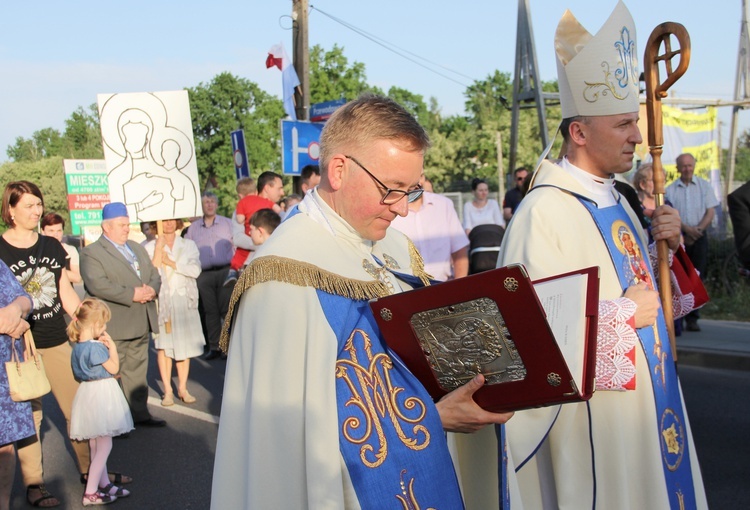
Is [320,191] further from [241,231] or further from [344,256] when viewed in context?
[241,231]

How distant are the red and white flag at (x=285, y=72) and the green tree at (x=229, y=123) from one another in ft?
109

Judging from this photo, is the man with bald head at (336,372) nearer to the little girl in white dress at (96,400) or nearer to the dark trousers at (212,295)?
the little girl in white dress at (96,400)

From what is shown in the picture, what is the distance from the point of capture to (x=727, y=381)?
8172 millimetres

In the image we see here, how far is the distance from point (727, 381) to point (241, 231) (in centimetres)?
536

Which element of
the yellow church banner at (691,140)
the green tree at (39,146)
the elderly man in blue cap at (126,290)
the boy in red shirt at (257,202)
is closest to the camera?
the elderly man in blue cap at (126,290)

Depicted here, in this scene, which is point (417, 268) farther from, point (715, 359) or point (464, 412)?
point (715, 359)

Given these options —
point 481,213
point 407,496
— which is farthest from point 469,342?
point 481,213

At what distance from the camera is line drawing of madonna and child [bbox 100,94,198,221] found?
25.3 ft

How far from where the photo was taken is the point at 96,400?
5.69 m

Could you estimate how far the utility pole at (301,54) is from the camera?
1472cm

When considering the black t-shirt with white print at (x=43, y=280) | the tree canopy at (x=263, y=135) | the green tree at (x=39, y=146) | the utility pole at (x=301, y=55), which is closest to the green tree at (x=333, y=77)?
the tree canopy at (x=263, y=135)

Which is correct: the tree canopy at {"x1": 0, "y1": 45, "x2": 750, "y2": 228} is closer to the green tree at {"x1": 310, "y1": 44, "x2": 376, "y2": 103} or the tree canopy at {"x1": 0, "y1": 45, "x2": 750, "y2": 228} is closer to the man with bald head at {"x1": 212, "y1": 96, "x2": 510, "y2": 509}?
the green tree at {"x1": 310, "y1": 44, "x2": 376, "y2": 103}

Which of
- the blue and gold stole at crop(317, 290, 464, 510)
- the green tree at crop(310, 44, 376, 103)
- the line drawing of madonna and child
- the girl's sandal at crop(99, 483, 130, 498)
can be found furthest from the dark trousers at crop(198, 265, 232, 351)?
the green tree at crop(310, 44, 376, 103)

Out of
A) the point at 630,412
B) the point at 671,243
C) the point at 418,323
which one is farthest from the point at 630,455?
the point at 418,323
